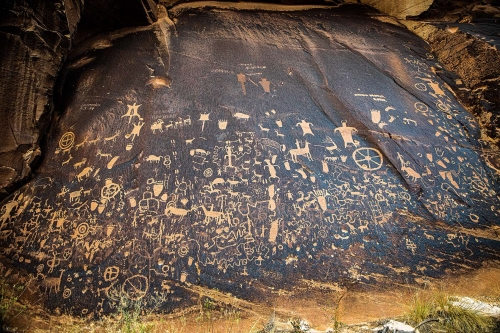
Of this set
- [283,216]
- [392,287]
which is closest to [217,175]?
[283,216]

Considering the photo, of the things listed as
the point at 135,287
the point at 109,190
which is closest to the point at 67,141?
the point at 109,190

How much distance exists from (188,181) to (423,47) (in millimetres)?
3892

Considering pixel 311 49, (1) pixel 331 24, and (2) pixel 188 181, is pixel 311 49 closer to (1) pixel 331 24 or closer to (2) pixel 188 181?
(1) pixel 331 24

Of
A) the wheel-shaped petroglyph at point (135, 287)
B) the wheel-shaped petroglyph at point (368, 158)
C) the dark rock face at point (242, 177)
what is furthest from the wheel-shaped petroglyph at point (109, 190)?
the wheel-shaped petroglyph at point (368, 158)

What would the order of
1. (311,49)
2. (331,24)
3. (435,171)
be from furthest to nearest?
(331,24), (311,49), (435,171)

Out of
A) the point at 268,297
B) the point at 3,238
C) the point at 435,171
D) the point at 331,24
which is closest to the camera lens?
the point at 268,297

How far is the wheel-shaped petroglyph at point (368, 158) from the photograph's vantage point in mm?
3375

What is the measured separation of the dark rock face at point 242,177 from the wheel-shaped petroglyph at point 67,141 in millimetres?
14

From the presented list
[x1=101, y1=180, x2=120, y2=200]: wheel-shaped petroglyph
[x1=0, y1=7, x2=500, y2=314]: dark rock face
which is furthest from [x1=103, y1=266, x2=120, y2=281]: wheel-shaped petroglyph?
[x1=101, y1=180, x2=120, y2=200]: wheel-shaped petroglyph

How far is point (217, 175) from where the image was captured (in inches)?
126

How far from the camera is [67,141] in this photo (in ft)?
11.5

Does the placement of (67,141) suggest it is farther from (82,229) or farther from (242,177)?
(242,177)

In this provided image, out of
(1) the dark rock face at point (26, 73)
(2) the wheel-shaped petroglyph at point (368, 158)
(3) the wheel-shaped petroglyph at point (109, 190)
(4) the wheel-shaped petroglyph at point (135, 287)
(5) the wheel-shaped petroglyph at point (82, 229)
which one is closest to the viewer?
(4) the wheel-shaped petroglyph at point (135, 287)

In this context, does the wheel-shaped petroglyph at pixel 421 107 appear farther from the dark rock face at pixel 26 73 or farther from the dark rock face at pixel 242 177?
the dark rock face at pixel 26 73
